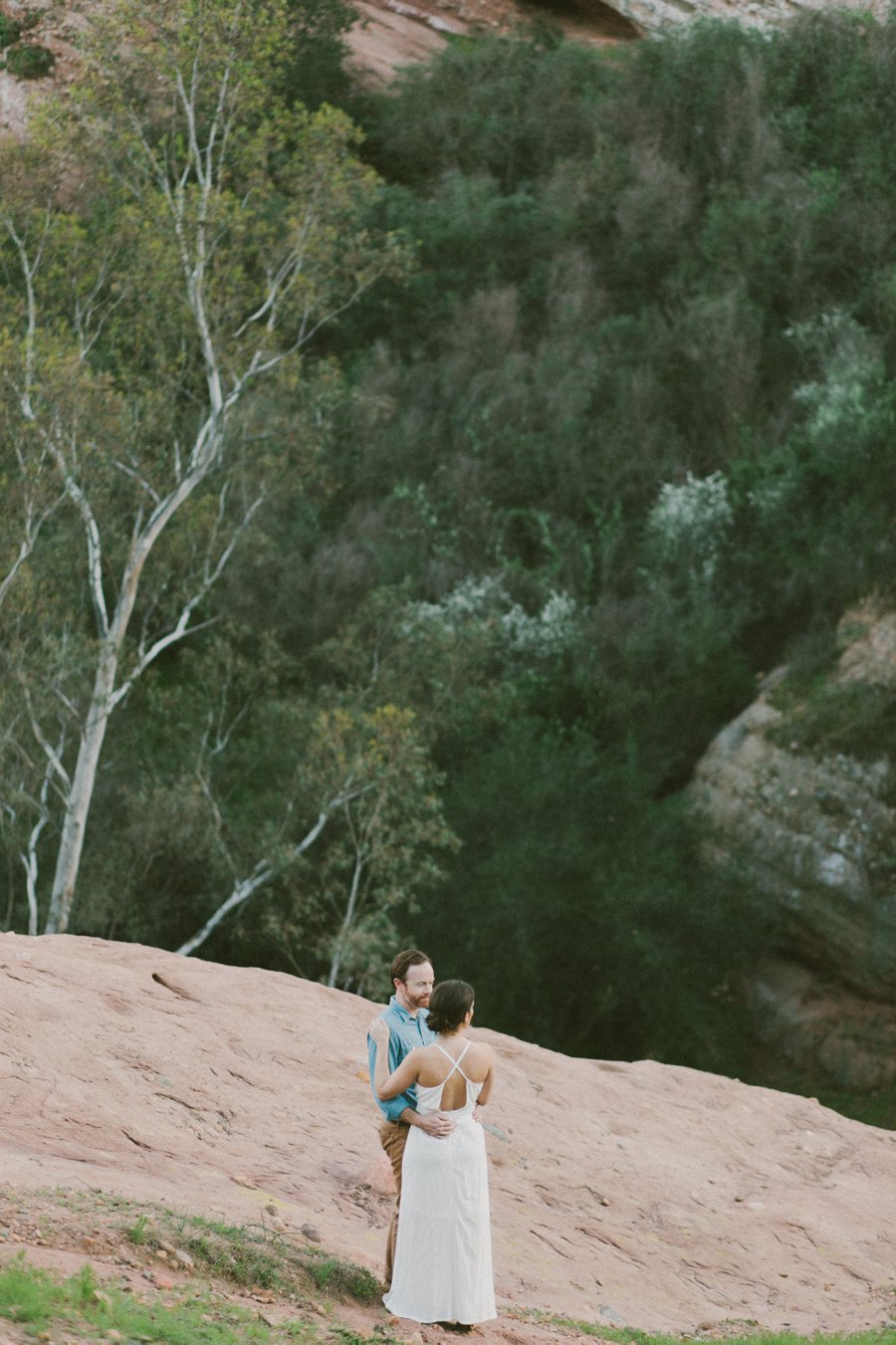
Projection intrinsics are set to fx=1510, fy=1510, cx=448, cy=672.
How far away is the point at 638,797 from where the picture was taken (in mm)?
22141

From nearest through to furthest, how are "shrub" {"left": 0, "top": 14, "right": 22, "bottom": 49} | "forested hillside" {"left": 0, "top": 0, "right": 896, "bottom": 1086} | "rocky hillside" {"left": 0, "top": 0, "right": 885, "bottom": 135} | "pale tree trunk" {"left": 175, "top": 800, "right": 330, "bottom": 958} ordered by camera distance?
"pale tree trunk" {"left": 175, "top": 800, "right": 330, "bottom": 958} → "forested hillside" {"left": 0, "top": 0, "right": 896, "bottom": 1086} → "shrub" {"left": 0, "top": 14, "right": 22, "bottom": 49} → "rocky hillside" {"left": 0, "top": 0, "right": 885, "bottom": 135}

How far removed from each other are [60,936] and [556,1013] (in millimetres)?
10847

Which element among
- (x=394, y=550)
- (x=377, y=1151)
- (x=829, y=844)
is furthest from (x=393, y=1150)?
(x=394, y=550)

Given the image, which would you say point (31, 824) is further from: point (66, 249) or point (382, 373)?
point (382, 373)

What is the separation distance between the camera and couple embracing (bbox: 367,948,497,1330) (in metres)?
Answer: 6.09

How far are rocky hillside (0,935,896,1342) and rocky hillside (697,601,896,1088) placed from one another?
8.53 m

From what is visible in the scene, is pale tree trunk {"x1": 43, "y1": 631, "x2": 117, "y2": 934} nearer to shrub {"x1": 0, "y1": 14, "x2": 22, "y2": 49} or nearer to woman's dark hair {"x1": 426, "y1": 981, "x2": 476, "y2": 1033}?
woman's dark hair {"x1": 426, "y1": 981, "x2": 476, "y2": 1033}

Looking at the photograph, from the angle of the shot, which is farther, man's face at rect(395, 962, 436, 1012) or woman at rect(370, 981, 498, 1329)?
man's face at rect(395, 962, 436, 1012)

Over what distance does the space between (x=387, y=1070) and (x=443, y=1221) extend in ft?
2.12

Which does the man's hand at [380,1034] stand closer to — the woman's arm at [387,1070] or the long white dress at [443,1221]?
the woman's arm at [387,1070]

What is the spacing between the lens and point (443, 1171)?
6.14 metres

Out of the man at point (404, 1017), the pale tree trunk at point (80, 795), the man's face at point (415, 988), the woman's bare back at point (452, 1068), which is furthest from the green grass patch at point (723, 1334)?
the pale tree trunk at point (80, 795)

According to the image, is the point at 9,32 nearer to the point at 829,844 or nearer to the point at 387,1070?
the point at 829,844

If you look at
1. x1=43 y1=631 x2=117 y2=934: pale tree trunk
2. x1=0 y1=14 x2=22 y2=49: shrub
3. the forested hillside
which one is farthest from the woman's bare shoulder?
x1=0 y1=14 x2=22 y2=49: shrub
